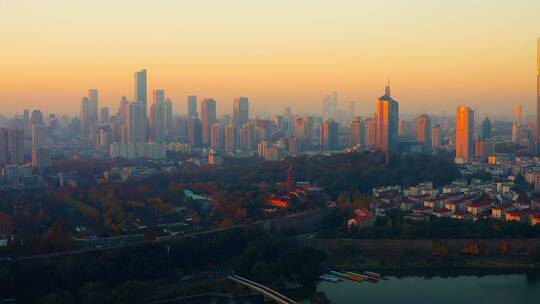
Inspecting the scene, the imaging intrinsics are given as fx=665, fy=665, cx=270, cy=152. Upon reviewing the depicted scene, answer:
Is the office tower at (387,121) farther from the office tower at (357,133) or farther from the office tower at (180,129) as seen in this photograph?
the office tower at (180,129)

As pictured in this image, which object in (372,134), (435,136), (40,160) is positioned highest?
(372,134)

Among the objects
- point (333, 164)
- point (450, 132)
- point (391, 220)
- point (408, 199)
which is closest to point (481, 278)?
point (391, 220)

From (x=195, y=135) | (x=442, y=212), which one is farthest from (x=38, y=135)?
(x=442, y=212)

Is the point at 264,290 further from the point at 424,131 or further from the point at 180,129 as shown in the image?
the point at 180,129

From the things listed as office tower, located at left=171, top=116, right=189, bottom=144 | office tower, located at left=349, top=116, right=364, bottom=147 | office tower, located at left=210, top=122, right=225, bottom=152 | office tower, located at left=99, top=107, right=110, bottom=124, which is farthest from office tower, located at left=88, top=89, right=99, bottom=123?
office tower, located at left=349, top=116, right=364, bottom=147

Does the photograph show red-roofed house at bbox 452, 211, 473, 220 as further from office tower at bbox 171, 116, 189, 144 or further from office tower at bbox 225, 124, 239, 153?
office tower at bbox 171, 116, 189, 144

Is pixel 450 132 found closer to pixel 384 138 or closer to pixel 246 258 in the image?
pixel 384 138

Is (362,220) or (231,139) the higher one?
(231,139)
